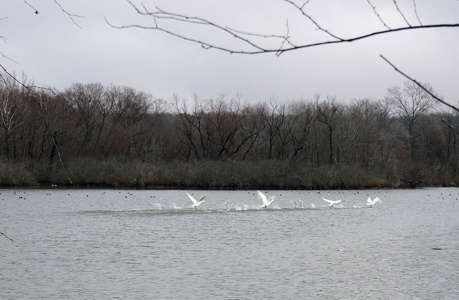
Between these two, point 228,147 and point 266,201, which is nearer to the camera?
point 266,201

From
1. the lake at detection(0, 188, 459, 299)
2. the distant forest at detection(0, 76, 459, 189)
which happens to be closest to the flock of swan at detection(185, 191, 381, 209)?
the lake at detection(0, 188, 459, 299)

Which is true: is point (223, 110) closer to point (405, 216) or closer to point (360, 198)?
point (360, 198)

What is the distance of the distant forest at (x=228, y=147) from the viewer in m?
60.8

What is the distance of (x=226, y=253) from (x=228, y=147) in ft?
175

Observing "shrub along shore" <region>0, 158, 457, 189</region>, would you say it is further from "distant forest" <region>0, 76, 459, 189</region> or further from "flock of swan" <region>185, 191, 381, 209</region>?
"flock of swan" <region>185, 191, 381, 209</region>

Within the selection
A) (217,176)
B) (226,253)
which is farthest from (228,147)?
(226,253)

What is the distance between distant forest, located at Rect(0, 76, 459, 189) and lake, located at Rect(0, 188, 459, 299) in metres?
21.8

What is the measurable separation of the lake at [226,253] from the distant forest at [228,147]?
21773 mm

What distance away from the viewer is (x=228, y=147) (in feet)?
242

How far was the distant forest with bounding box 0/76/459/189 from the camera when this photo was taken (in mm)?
60844

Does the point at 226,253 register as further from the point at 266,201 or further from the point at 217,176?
the point at 217,176

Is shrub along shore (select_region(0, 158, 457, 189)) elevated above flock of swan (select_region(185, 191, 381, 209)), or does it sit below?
above

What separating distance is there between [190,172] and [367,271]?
146ft

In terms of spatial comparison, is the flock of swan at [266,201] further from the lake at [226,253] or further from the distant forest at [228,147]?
the distant forest at [228,147]
